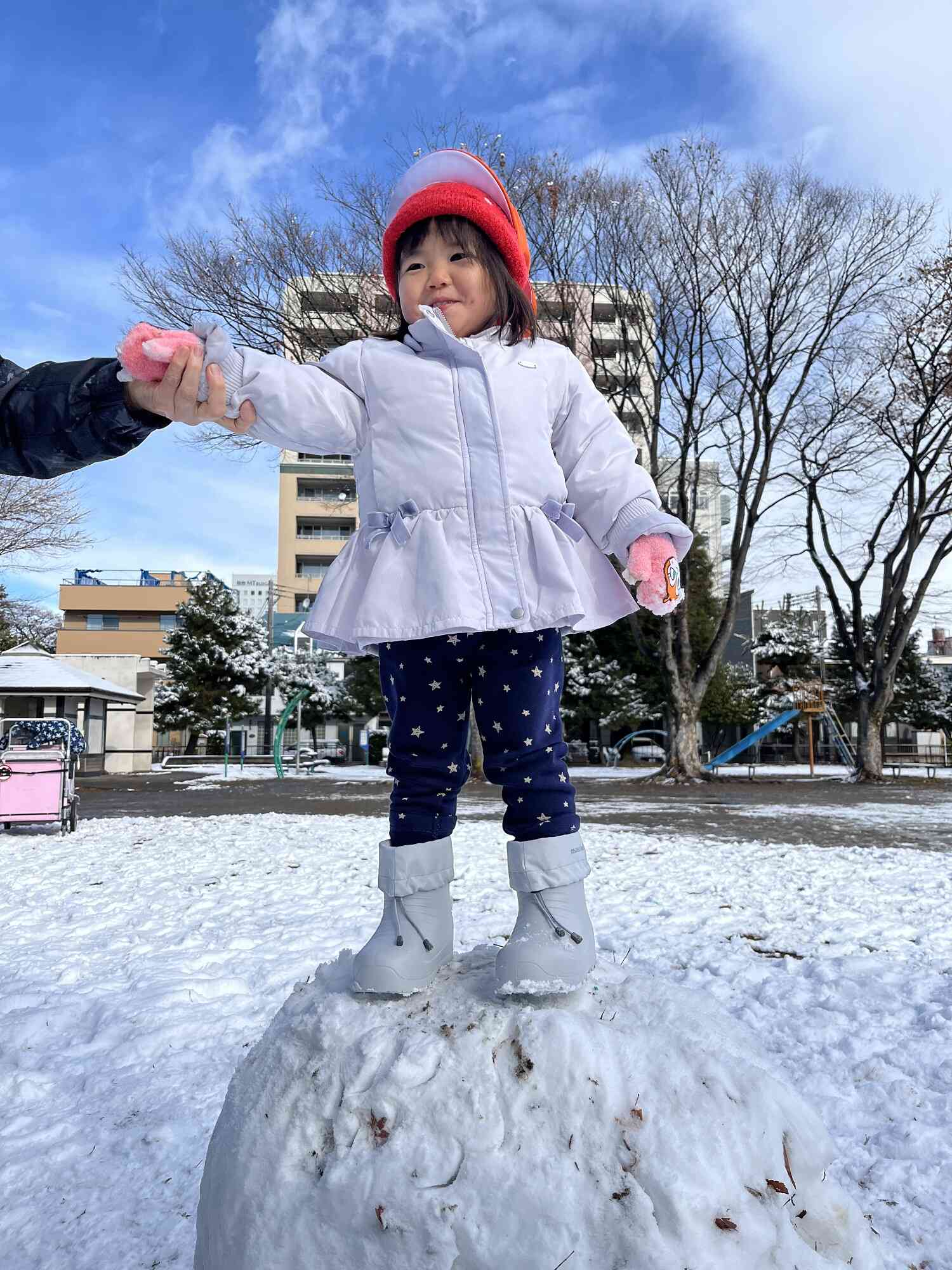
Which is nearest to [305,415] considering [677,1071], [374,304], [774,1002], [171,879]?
[677,1071]

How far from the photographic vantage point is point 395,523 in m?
1.81

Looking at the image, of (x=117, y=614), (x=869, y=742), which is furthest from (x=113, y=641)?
(x=869, y=742)

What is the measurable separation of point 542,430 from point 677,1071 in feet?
4.37

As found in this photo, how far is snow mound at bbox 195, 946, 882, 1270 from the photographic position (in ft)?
3.90

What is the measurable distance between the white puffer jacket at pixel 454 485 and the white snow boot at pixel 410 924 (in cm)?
48

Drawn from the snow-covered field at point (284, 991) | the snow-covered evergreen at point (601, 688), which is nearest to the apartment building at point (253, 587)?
the snow-covered evergreen at point (601, 688)

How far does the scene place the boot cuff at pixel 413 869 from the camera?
1.73 metres

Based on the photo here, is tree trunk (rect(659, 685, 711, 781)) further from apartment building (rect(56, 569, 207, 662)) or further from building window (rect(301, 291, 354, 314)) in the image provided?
apartment building (rect(56, 569, 207, 662))

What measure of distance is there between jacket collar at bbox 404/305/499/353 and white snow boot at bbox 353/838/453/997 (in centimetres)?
111

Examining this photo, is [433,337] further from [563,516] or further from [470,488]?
[563,516]

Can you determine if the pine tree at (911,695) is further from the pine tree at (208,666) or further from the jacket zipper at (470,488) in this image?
the jacket zipper at (470,488)

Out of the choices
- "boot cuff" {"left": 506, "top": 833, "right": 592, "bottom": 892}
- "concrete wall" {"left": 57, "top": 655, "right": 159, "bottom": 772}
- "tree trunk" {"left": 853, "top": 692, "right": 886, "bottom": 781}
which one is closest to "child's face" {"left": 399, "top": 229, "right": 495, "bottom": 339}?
"boot cuff" {"left": 506, "top": 833, "right": 592, "bottom": 892}

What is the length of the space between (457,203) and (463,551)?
0.91 metres

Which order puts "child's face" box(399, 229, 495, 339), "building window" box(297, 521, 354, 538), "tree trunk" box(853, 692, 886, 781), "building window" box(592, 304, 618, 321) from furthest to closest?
"building window" box(297, 521, 354, 538), "tree trunk" box(853, 692, 886, 781), "building window" box(592, 304, 618, 321), "child's face" box(399, 229, 495, 339)
